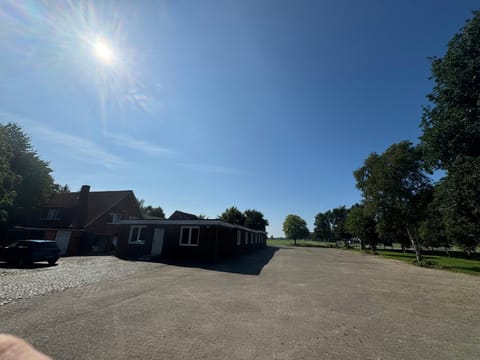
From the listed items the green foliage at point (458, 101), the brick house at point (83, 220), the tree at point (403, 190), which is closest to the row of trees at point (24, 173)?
the brick house at point (83, 220)

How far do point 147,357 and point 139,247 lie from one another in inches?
691

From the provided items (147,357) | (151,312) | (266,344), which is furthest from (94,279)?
(266,344)

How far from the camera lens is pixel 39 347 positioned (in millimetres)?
4418

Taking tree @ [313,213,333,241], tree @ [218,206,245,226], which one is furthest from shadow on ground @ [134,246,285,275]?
tree @ [313,213,333,241]

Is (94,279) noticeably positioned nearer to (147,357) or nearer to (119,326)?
(119,326)

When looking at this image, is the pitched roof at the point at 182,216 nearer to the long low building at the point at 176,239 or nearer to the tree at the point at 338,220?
the long low building at the point at 176,239

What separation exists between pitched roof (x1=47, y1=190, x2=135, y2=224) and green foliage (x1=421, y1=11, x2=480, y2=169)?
3259cm

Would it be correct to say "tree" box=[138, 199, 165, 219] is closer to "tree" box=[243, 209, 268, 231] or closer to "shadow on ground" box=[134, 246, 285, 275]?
"tree" box=[243, 209, 268, 231]

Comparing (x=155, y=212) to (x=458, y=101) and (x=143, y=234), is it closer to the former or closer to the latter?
(x=143, y=234)

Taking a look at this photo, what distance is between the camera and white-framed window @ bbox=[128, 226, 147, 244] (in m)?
20.2

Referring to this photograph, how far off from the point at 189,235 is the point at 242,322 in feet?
43.6

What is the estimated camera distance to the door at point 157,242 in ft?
64.1

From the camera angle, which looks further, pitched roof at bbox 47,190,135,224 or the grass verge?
pitched roof at bbox 47,190,135,224

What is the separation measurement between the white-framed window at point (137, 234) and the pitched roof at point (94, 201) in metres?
9.21
